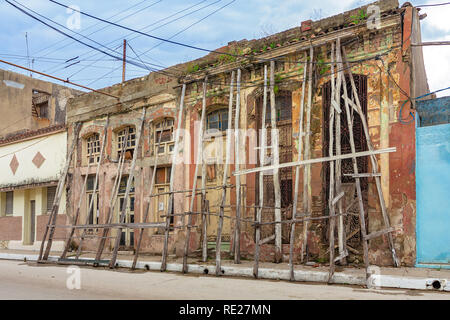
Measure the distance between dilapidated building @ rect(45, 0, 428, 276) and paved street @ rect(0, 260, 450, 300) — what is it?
3.53ft

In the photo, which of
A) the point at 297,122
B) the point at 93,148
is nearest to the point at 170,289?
the point at 297,122

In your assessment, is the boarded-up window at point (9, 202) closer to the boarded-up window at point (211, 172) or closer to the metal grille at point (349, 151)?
the boarded-up window at point (211, 172)

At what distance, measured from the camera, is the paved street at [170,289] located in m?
7.91

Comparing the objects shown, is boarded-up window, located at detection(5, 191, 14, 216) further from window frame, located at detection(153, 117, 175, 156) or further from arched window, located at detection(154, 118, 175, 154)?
arched window, located at detection(154, 118, 175, 154)

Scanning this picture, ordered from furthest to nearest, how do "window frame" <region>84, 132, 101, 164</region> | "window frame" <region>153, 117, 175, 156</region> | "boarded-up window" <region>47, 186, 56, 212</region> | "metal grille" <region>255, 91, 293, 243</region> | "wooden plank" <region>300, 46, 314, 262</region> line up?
"boarded-up window" <region>47, 186, 56, 212</region>
"window frame" <region>84, 132, 101, 164</region>
"window frame" <region>153, 117, 175, 156</region>
"metal grille" <region>255, 91, 293, 243</region>
"wooden plank" <region>300, 46, 314, 262</region>

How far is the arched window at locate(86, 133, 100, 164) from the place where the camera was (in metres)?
17.9

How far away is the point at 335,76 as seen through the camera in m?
11.8

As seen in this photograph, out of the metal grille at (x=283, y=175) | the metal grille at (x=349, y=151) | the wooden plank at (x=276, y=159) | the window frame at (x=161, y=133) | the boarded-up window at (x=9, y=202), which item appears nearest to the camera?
the metal grille at (x=349, y=151)

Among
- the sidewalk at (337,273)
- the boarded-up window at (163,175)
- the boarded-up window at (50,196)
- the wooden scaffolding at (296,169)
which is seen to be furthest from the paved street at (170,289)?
the boarded-up window at (50,196)

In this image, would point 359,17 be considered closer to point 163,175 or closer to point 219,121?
point 219,121

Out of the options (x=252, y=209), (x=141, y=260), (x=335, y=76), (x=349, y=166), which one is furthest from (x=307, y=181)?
(x=141, y=260)

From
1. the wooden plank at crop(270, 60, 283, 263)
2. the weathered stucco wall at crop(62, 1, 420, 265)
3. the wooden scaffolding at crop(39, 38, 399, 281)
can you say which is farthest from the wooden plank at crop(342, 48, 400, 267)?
the wooden plank at crop(270, 60, 283, 263)

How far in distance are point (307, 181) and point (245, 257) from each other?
2.83m

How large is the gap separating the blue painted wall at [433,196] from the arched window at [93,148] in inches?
466
